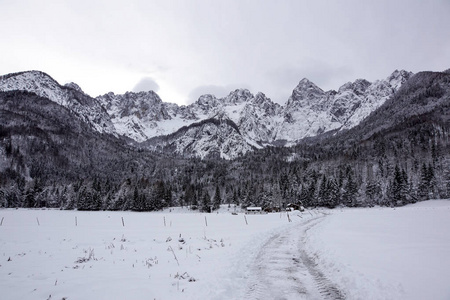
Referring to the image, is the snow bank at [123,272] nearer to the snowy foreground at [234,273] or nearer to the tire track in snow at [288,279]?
the snowy foreground at [234,273]

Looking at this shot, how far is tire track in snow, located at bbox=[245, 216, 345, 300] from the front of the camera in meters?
9.21

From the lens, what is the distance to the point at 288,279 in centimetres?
1090

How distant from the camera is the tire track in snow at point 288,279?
921 cm

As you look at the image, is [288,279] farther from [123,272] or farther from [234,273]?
[123,272]

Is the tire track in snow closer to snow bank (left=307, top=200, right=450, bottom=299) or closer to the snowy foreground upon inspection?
the snowy foreground

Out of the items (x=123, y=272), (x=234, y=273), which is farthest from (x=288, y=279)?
(x=123, y=272)

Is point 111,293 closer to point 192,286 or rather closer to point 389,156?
point 192,286

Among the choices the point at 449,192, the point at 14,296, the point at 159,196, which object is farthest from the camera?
the point at 159,196

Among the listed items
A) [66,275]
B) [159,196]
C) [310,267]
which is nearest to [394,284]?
[310,267]

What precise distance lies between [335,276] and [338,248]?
20.7ft

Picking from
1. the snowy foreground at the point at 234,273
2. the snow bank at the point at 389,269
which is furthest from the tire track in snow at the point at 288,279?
the snow bank at the point at 389,269

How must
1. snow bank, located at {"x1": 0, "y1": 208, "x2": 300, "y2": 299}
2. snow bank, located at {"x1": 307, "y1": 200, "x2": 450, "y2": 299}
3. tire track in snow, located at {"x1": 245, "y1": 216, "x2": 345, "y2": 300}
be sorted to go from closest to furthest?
snow bank, located at {"x1": 307, "y1": 200, "x2": 450, "y2": 299}
tire track in snow, located at {"x1": 245, "y1": 216, "x2": 345, "y2": 300}
snow bank, located at {"x1": 0, "y1": 208, "x2": 300, "y2": 299}

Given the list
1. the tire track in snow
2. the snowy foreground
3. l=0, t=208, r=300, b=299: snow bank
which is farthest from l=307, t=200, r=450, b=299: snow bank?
l=0, t=208, r=300, b=299: snow bank

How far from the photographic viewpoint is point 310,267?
12867mm
